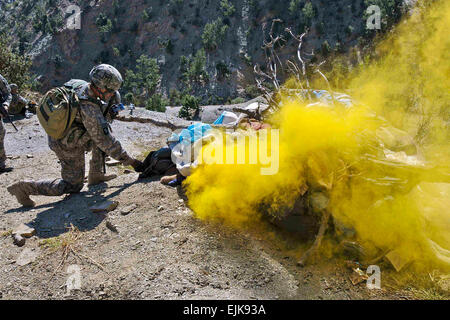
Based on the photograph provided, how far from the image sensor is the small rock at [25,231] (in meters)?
2.88

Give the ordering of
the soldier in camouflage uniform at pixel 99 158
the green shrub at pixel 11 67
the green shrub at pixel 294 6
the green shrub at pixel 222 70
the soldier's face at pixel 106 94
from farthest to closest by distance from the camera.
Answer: the green shrub at pixel 222 70 → the green shrub at pixel 294 6 → the green shrub at pixel 11 67 → the soldier in camouflage uniform at pixel 99 158 → the soldier's face at pixel 106 94

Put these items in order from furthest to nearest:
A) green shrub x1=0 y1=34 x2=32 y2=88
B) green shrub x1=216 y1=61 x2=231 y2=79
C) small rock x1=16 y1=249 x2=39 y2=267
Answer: green shrub x1=216 y1=61 x2=231 y2=79, green shrub x1=0 y1=34 x2=32 y2=88, small rock x1=16 y1=249 x2=39 y2=267

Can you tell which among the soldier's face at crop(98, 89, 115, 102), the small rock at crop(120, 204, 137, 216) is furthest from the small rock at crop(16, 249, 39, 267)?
the soldier's face at crop(98, 89, 115, 102)

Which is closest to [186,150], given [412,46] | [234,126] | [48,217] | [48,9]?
[234,126]

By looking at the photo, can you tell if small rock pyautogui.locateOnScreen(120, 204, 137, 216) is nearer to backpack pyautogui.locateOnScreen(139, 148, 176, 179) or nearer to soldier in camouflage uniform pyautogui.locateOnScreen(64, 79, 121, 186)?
backpack pyautogui.locateOnScreen(139, 148, 176, 179)

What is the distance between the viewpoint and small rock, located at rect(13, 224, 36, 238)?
2881 millimetres

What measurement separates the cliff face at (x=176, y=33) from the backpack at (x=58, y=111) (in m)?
27.0

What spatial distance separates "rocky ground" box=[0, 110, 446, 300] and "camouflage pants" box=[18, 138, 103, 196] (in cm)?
18

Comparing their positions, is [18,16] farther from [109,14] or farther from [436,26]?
[436,26]

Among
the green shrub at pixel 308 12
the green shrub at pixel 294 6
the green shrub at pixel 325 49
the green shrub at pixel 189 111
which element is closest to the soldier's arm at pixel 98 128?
the green shrub at pixel 189 111

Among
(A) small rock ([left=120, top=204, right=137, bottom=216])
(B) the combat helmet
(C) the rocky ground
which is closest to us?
(C) the rocky ground

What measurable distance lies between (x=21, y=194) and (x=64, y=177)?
475 millimetres

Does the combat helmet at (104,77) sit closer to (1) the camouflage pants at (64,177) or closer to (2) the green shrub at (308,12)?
(1) the camouflage pants at (64,177)

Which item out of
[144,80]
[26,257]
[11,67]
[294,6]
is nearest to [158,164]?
[26,257]
